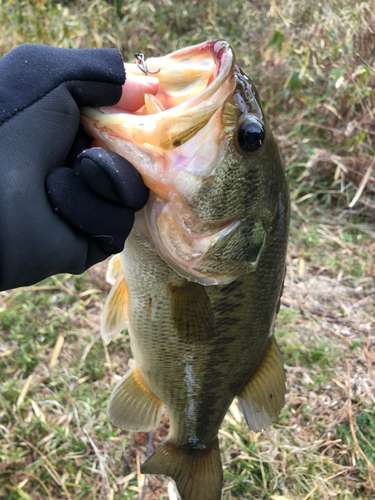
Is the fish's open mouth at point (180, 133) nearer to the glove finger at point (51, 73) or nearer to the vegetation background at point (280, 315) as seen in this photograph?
the glove finger at point (51, 73)

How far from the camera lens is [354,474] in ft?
6.85

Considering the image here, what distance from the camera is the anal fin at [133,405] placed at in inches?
61.4

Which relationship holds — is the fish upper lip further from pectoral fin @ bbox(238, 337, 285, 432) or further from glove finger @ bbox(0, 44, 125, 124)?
pectoral fin @ bbox(238, 337, 285, 432)

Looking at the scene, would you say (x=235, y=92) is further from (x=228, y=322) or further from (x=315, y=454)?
(x=315, y=454)

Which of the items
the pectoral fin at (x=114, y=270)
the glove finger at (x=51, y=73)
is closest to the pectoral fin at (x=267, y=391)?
the pectoral fin at (x=114, y=270)

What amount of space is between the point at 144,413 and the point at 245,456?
81cm

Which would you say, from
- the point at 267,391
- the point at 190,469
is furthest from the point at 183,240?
the point at 190,469

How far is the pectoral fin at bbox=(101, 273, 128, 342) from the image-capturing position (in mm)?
1438

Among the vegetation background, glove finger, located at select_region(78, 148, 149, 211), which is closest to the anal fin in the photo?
the vegetation background

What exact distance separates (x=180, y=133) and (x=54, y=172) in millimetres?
320

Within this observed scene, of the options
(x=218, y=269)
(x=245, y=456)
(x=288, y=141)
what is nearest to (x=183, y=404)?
(x=218, y=269)

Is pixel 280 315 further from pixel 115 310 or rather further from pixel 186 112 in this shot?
pixel 186 112

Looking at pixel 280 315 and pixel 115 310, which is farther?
pixel 280 315

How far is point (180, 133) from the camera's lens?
945 mm
